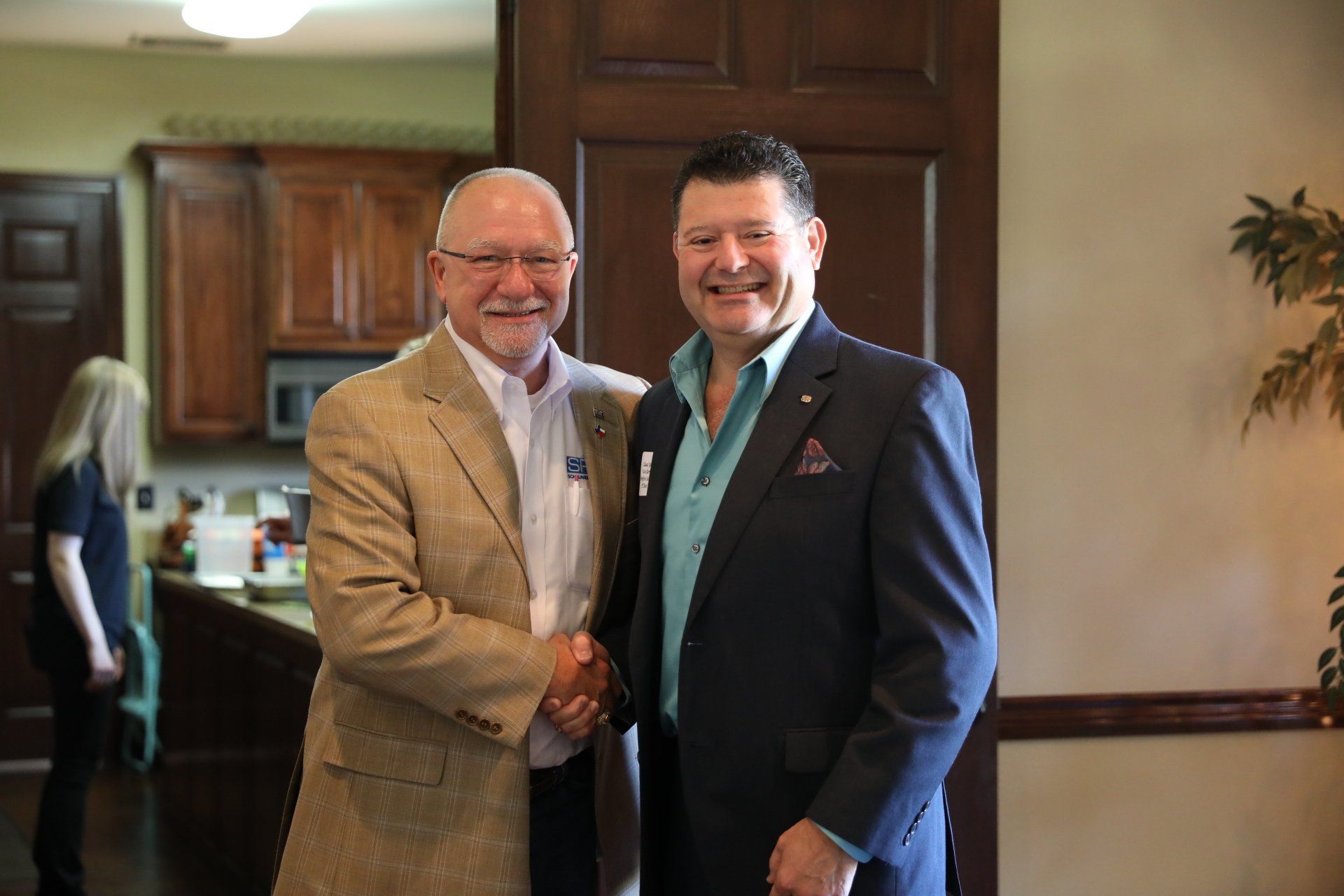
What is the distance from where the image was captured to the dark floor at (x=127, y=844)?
4.48 metres

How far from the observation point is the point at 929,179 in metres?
2.62

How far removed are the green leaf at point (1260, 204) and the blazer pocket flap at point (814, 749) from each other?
1834 mm

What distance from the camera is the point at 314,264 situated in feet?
21.4

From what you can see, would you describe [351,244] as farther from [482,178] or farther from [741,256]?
[741,256]

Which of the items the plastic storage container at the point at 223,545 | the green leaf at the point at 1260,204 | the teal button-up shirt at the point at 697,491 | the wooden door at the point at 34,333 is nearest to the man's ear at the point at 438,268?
the teal button-up shirt at the point at 697,491

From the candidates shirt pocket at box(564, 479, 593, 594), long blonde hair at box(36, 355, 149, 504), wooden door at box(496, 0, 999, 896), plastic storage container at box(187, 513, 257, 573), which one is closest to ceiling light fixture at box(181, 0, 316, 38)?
long blonde hair at box(36, 355, 149, 504)

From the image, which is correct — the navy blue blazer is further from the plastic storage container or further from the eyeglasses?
the plastic storage container

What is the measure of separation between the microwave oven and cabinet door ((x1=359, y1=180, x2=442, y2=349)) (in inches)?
9.7

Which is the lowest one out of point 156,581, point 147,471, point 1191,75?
point 156,581

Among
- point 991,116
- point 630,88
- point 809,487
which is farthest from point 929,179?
point 809,487

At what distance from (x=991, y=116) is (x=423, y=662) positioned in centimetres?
157

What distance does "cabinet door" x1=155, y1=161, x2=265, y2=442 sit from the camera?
6.39m

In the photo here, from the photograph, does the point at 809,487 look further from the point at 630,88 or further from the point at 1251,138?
the point at 1251,138

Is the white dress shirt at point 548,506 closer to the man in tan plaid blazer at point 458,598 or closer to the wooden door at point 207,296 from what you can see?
the man in tan plaid blazer at point 458,598
